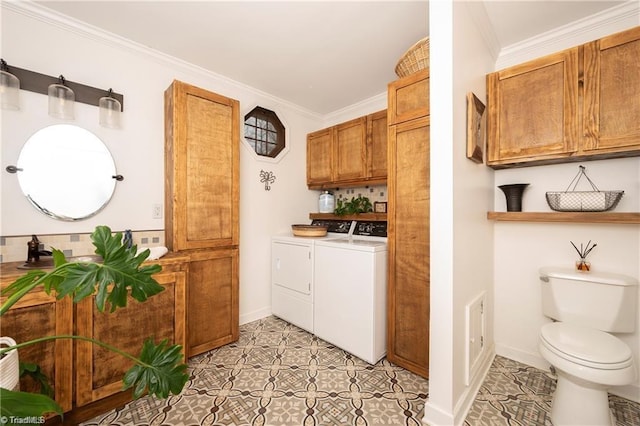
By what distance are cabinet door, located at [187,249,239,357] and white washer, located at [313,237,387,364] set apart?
2.52 feet

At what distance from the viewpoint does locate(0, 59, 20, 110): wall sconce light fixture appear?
1.58 metres

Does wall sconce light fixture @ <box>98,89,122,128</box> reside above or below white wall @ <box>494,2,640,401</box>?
above

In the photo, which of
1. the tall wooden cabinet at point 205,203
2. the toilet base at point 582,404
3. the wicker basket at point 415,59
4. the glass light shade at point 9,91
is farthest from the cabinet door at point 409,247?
the glass light shade at point 9,91

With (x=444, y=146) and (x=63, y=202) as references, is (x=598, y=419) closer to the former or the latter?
(x=444, y=146)

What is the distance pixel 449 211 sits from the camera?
1.44m

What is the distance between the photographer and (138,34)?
2.01 m

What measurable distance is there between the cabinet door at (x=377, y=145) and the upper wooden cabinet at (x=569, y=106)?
91 centimetres

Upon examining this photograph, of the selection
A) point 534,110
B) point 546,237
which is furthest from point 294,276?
point 534,110

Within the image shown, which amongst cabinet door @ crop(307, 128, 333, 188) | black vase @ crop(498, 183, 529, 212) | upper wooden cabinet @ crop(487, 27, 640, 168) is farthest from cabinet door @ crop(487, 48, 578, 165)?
cabinet door @ crop(307, 128, 333, 188)

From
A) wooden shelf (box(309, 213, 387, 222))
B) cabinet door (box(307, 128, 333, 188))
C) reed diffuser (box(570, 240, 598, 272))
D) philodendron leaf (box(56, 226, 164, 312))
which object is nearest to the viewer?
philodendron leaf (box(56, 226, 164, 312))

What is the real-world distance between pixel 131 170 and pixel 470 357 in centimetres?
282

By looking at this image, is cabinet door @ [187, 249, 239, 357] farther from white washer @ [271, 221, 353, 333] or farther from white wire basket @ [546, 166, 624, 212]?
white wire basket @ [546, 166, 624, 212]

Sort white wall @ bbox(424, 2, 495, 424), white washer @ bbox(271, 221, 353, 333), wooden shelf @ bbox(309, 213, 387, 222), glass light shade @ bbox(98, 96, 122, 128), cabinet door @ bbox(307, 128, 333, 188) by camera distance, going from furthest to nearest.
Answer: cabinet door @ bbox(307, 128, 333, 188), wooden shelf @ bbox(309, 213, 387, 222), white washer @ bbox(271, 221, 353, 333), glass light shade @ bbox(98, 96, 122, 128), white wall @ bbox(424, 2, 495, 424)

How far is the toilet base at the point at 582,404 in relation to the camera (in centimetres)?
137
